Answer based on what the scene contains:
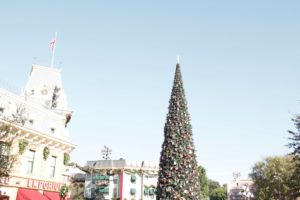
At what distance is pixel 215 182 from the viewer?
14825 centimetres

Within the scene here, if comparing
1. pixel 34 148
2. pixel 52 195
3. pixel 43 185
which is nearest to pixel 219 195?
pixel 52 195

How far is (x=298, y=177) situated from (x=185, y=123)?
1324cm

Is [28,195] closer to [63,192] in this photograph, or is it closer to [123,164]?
[63,192]

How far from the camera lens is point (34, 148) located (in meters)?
27.3

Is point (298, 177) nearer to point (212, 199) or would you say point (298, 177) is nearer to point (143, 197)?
point (143, 197)

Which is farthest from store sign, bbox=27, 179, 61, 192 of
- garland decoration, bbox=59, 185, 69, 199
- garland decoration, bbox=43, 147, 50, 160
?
garland decoration, bbox=43, 147, 50, 160

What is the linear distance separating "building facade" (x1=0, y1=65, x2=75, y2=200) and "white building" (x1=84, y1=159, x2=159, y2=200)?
29919 mm

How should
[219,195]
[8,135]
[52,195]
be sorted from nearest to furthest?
[8,135], [52,195], [219,195]

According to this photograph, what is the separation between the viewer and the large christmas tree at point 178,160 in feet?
57.1

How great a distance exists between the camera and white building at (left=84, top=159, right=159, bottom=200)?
2377 inches

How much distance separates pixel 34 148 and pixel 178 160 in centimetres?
1479

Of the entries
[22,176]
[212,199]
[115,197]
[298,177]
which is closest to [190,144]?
Answer: [298,177]

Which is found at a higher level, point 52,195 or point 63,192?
point 63,192

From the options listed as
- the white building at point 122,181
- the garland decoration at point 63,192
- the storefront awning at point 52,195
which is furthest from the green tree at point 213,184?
the storefront awning at point 52,195
